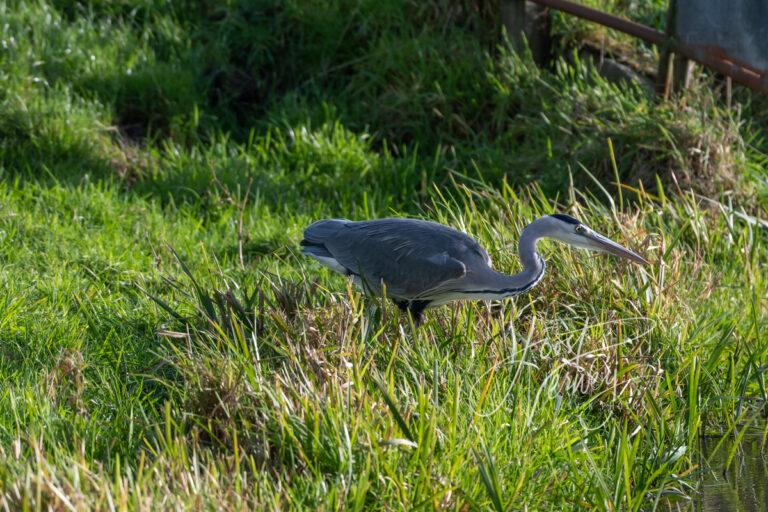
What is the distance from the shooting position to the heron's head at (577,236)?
177 inches

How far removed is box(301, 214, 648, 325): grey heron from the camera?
4531 mm

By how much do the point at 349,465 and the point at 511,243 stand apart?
2092mm

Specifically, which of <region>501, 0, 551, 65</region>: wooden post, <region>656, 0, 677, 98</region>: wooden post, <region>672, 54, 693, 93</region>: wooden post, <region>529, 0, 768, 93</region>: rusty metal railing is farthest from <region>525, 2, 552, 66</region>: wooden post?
<region>672, 54, 693, 93</region>: wooden post

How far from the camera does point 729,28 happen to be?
20.9ft

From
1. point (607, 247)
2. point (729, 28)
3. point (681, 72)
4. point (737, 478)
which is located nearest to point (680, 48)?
point (681, 72)

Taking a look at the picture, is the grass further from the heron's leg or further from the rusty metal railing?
the rusty metal railing

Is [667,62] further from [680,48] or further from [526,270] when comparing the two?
[526,270]

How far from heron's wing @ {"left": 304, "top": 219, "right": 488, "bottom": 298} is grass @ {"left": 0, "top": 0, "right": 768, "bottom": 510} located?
20cm

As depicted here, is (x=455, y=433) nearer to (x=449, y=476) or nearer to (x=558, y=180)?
(x=449, y=476)

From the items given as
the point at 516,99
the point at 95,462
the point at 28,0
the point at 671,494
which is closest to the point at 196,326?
the point at 95,462

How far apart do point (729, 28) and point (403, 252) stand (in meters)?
2.71

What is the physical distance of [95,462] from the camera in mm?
3332

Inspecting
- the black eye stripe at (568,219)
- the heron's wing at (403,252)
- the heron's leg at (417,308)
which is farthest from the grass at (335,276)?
the black eye stripe at (568,219)

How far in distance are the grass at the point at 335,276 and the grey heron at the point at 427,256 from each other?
12cm
